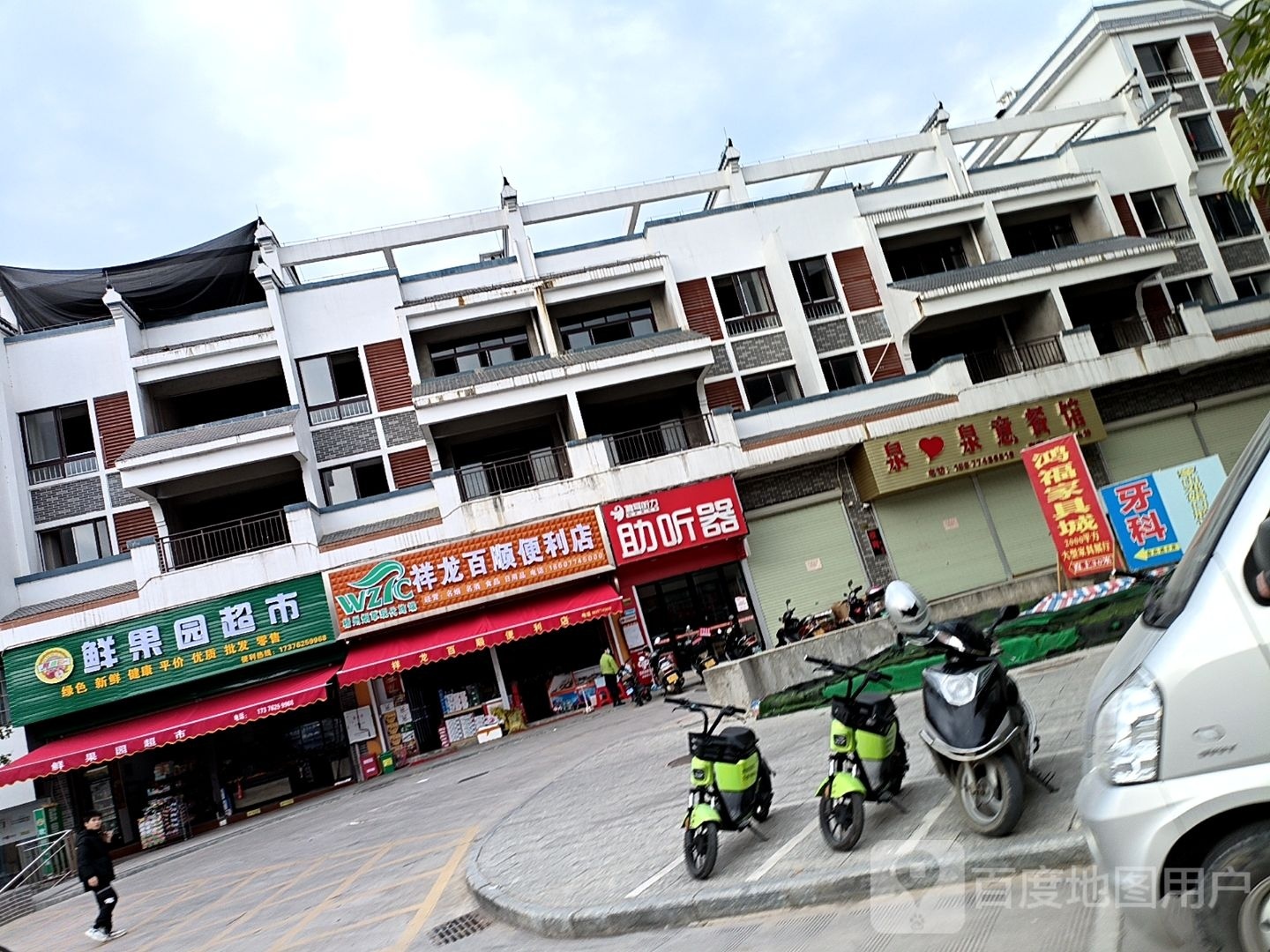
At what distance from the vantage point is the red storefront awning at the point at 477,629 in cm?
1712

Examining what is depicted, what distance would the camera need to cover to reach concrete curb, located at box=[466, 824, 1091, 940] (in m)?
4.14

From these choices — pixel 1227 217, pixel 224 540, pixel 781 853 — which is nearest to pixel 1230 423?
pixel 1227 217

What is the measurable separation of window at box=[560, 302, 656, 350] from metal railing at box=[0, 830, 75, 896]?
15.6m

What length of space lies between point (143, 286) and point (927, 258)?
859 inches

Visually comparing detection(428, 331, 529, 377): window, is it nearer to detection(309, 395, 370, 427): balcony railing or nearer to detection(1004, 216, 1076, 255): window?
detection(309, 395, 370, 427): balcony railing

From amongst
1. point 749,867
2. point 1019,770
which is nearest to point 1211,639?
point 1019,770

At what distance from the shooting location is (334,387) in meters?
21.2

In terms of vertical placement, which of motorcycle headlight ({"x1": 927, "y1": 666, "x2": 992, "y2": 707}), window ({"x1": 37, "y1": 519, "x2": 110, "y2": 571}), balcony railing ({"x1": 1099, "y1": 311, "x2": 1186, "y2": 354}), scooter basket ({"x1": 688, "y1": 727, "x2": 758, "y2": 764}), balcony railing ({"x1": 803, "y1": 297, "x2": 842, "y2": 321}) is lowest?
scooter basket ({"x1": 688, "y1": 727, "x2": 758, "y2": 764})

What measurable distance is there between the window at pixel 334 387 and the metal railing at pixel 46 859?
401 inches

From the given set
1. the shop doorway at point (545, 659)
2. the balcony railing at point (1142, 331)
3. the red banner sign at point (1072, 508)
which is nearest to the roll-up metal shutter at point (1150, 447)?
the balcony railing at point (1142, 331)

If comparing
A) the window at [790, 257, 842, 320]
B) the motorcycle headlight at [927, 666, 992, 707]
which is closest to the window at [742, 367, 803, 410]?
the window at [790, 257, 842, 320]

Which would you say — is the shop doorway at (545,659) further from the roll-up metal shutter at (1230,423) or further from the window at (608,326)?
the roll-up metal shutter at (1230,423)

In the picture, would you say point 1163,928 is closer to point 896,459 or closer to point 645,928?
point 645,928

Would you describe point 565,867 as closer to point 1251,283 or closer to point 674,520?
point 674,520
